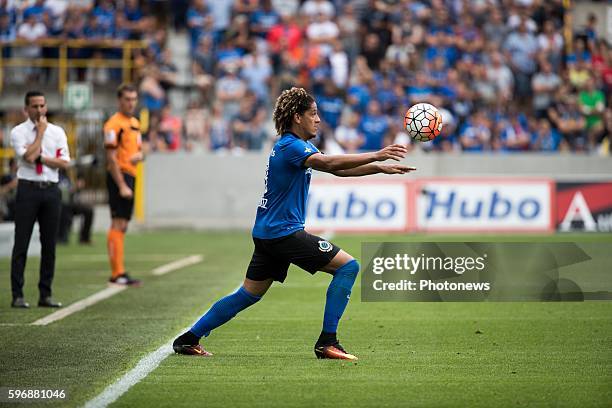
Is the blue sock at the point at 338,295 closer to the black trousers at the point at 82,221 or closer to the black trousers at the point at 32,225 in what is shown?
the black trousers at the point at 32,225

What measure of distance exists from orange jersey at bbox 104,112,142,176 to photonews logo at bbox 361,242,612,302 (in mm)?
5548

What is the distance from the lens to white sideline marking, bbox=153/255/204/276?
1738 centimetres

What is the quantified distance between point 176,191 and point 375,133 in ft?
15.6

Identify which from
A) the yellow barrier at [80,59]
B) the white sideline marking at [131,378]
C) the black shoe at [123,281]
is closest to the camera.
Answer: the white sideline marking at [131,378]

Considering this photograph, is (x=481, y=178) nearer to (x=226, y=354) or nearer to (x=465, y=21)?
(x=465, y=21)

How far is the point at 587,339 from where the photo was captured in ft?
33.2

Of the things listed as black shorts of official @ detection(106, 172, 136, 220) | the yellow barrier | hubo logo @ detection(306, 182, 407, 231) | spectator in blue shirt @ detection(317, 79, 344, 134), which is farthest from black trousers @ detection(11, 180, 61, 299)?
the yellow barrier

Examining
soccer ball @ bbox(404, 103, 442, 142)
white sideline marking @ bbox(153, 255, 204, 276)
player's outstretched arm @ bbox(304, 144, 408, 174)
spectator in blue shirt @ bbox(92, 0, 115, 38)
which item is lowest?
white sideline marking @ bbox(153, 255, 204, 276)

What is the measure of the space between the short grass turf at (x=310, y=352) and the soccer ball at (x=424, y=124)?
179 cm

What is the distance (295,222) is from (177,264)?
980 cm

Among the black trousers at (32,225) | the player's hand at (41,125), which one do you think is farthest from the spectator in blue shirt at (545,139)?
the player's hand at (41,125)

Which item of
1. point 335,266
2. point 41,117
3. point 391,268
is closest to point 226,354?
point 335,266

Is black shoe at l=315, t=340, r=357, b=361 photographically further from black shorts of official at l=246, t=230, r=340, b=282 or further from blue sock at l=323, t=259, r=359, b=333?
black shorts of official at l=246, t=230, r=340, b=282

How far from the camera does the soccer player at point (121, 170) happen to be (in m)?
15.0
